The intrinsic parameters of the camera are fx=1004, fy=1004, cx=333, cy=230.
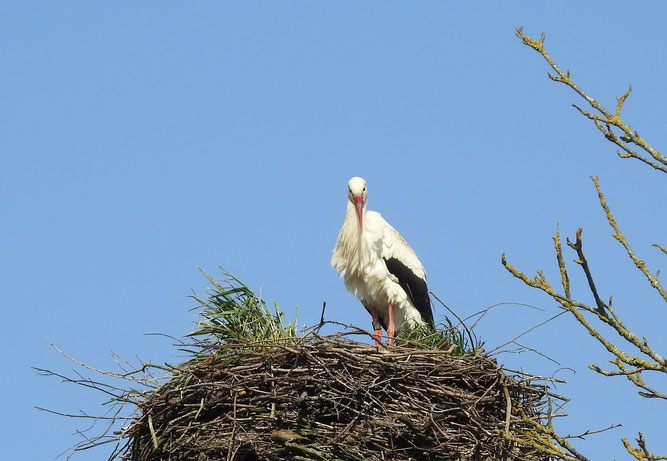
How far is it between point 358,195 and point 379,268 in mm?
726

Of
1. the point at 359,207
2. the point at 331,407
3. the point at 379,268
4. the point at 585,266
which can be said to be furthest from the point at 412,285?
the point at 585,266

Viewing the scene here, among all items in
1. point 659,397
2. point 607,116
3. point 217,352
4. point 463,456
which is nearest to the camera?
point 659,397

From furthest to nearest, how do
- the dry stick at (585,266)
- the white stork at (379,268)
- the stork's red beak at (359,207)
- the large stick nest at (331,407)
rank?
the white stork at (379,268), the stork's red beak at (359,207), the large stick nest at (331,407), the dry stick at (585,266)

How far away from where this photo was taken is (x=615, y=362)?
159 inches

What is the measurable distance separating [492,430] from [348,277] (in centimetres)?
343

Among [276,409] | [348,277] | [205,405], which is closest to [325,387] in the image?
[276,409]

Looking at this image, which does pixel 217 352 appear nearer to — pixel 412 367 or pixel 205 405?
pixel 205 405

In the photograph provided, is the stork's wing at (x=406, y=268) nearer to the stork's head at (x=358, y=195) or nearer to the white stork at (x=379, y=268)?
the white stork at (x=379, y=268)

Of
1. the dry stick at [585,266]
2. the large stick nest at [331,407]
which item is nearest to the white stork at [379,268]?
the large stick nest at [331,407]

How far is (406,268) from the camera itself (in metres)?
9.55

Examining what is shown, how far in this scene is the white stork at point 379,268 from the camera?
934cm

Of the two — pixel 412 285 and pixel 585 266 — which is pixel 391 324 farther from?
pixel 585 266

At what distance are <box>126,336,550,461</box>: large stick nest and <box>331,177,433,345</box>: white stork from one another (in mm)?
2657

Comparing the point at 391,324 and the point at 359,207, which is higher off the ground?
the point at 359,207
